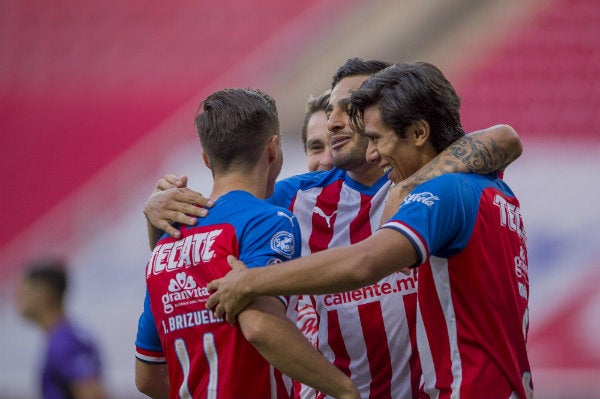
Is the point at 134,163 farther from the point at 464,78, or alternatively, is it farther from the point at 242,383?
the point at 242,383

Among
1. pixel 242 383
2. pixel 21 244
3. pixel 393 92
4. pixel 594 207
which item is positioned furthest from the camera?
pixel 21 244

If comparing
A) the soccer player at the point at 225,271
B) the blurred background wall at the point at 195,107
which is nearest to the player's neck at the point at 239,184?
the soccer player at the point at 225,271

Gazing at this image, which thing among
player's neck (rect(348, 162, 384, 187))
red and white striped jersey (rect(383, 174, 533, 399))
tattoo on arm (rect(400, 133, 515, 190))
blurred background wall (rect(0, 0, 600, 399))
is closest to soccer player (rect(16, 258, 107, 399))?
blurred background wall (rect(0, 0, 600, 399))

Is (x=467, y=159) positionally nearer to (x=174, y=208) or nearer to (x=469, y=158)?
(x=469, y=158)

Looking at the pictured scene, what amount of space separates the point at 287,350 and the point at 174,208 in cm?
70

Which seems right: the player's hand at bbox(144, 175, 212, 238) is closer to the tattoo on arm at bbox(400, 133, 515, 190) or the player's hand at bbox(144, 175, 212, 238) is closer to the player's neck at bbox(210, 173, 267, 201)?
the player's neck at bbox(210, 173, 267, 201)

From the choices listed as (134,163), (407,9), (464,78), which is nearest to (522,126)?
(464,78)

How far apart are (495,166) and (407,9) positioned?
619cm

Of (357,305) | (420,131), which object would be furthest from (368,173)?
(420,131)

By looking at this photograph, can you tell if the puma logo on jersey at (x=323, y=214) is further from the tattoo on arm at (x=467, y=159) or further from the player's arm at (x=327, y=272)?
the player's arm at (x=327, y=272)

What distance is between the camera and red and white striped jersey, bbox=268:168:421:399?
3617mm

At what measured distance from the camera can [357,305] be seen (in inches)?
147

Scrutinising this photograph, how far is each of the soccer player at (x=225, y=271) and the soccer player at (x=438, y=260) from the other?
0.33ft

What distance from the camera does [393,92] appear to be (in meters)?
3.11
